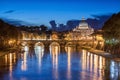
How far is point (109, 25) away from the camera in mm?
84000

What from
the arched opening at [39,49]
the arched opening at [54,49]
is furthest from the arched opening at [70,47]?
the arched opening at [39,49]

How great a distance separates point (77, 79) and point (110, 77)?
2991 mm

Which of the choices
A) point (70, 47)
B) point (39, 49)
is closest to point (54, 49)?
point (39, 49)

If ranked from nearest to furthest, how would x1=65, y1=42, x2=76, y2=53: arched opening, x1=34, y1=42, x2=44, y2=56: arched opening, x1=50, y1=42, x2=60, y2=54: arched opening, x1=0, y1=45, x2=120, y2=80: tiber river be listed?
x1=0, y1=45, x2=120, y2=80: tiber river, x1=34, y1=42, x2=44, y2=56: arched opening, x1=50, y1=42, x2=60, y2=54: arched opening, x1=65, y1=42, x2=76, y2=53: arched opening

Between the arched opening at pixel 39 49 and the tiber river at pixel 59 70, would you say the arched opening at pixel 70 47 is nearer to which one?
the arched opening at pixel 39 49

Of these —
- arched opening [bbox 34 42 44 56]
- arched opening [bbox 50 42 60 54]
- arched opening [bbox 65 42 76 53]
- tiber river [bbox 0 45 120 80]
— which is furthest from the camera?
arched opening [bbox 65 42 76 53]

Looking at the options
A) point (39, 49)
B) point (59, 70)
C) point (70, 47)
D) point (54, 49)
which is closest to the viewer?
point (59, 70)

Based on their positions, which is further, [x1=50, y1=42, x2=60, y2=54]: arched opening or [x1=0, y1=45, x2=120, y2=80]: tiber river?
[x1=50, y1=42, x2=60, y2=54]: arched opening

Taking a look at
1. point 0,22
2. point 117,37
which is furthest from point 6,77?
point 0,22

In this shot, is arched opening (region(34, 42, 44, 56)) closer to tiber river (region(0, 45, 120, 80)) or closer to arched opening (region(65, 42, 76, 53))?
arched opening (region(65, 42, 76, 53))

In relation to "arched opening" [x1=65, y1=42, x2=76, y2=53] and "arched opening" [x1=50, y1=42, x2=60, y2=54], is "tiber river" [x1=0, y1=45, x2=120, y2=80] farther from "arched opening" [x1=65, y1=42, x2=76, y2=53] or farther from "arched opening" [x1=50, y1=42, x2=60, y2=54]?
"arched opening" [x1=65, y1=42, x2=76, y2=53]

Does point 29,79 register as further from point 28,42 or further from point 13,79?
point 28,42

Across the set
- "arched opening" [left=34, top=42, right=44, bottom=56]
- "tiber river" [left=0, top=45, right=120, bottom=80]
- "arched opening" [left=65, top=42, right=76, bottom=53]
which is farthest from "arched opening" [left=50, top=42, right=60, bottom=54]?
"tiber river" [left=0, top=45, right=120, bottom=80]

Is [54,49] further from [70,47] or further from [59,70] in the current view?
[59,70]
